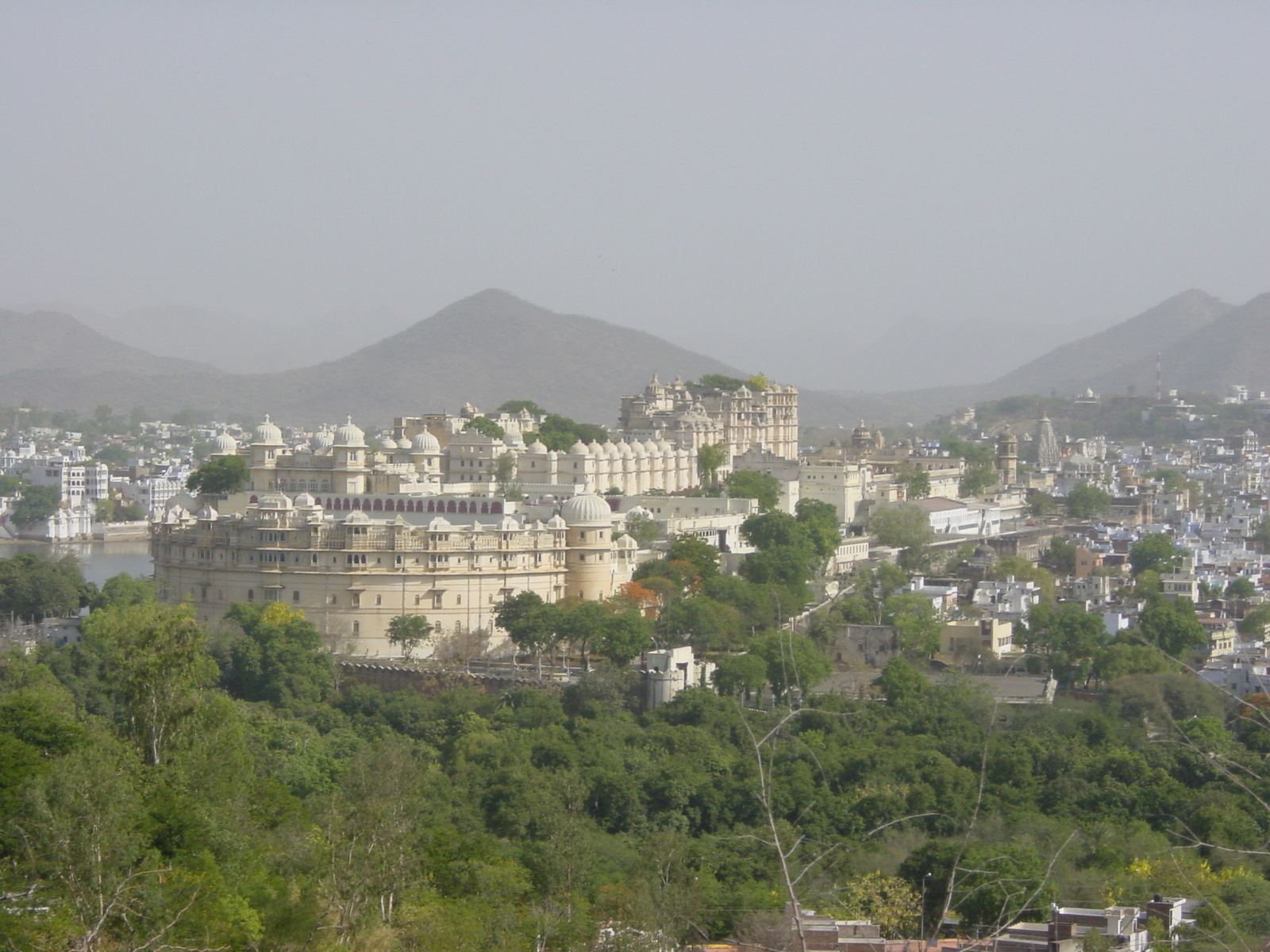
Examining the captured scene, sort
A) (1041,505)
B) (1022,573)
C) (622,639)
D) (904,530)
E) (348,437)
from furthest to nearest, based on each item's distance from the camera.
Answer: (1041,505) → (904,530) → (1022,573) → (348,437) → (622,639)

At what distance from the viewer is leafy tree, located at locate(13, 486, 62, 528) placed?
193 ft

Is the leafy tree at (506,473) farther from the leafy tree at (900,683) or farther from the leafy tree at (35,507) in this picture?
the leafy tree at (35,507)

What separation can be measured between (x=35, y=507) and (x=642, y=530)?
98.5 ft

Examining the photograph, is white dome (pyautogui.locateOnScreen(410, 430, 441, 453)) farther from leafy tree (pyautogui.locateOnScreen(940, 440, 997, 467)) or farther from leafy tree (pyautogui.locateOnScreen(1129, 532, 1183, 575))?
leafy tree (pyautogui.locateOnScreen(940, 440, 997, 467))

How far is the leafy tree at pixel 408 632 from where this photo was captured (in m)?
28.4

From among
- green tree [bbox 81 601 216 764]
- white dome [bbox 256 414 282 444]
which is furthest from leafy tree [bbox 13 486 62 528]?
green tree [bbox 81 601 216 764]

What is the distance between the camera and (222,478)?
1377 inches

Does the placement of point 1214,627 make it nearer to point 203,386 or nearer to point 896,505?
point 896,505

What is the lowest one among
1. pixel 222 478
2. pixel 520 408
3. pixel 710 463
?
pixel 222 478

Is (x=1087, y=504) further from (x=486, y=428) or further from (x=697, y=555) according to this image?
(x=697, y=555)

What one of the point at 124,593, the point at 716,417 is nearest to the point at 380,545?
the point at 124,593

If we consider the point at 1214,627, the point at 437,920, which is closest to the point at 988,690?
the point at 1214,627

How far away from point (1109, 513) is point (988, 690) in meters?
26.2

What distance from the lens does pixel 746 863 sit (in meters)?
18.8
